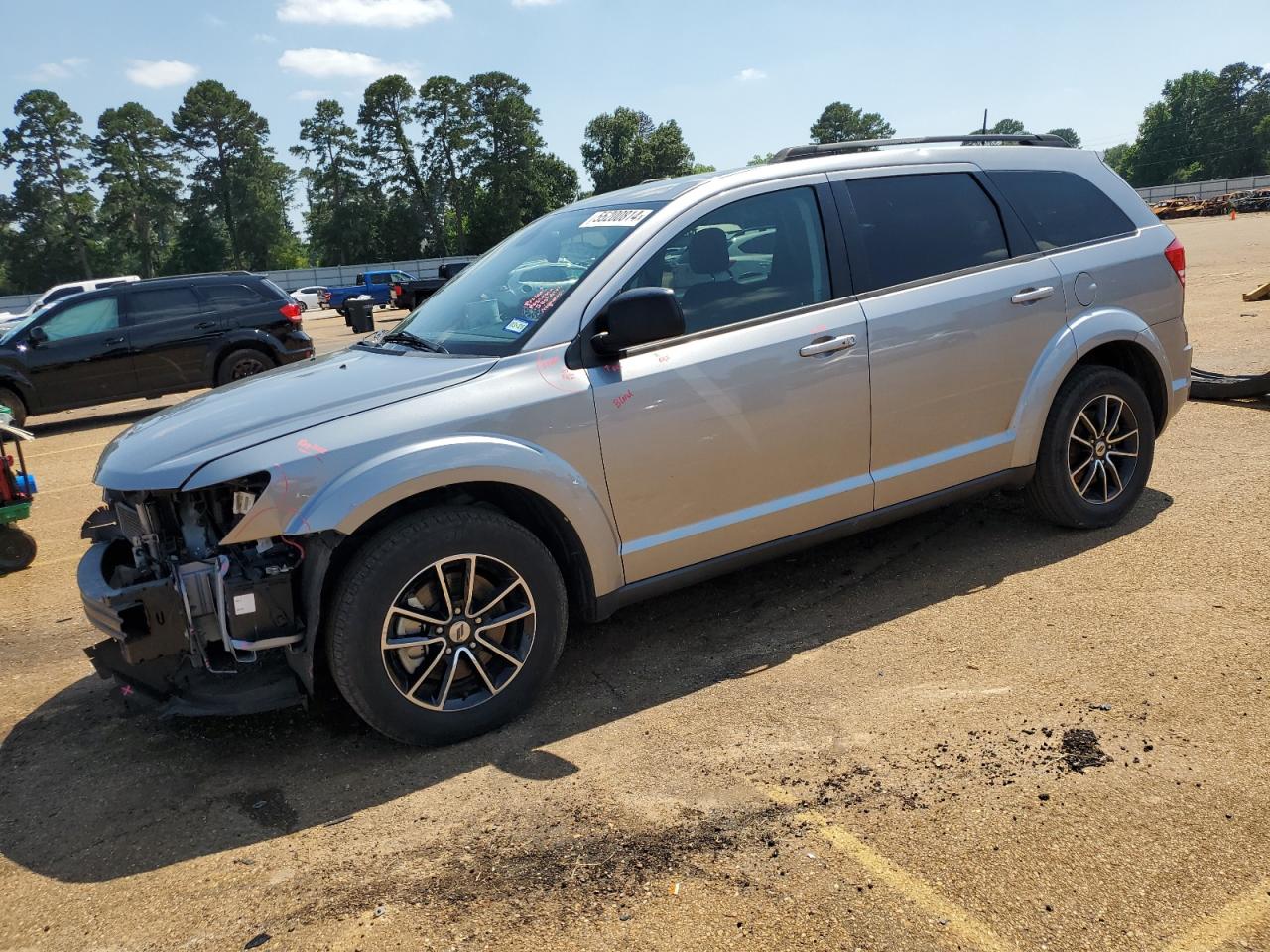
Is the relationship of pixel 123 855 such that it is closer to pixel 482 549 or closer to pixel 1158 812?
pixel 482 549

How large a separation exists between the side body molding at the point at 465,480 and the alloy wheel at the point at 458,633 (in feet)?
0.94

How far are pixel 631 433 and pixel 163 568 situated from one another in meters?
1.73

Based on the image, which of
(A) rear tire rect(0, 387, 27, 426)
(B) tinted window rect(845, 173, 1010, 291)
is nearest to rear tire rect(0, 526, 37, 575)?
(B) tinted window rect(845, 173, 1010, 291)

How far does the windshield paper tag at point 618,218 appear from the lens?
4.00 metres

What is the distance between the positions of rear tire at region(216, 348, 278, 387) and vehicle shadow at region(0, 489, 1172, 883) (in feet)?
30.0

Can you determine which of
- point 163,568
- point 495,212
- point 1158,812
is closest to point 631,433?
point 163,568

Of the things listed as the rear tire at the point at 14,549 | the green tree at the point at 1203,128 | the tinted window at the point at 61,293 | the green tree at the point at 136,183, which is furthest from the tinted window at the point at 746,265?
the green tree at the point at 1203,128

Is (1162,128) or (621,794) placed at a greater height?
(1162,128)

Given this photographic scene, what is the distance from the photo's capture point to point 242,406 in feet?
11.9

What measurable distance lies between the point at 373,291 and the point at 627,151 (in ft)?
198

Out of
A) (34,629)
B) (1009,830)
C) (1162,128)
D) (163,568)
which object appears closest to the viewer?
(1009,830)

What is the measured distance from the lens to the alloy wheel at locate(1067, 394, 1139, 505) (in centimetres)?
498

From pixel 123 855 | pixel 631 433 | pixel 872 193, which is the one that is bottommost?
pixel 123 855

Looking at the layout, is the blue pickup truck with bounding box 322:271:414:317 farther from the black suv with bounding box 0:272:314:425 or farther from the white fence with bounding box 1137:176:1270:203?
the white fence with bounding box 1137:176:1270:203
